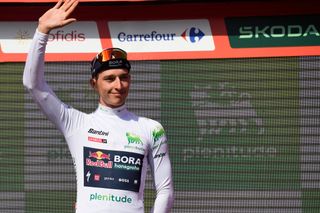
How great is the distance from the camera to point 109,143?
3.81 meters

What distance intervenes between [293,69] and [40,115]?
7.06 ft

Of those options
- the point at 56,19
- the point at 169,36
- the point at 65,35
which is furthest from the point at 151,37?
the point at 56,19

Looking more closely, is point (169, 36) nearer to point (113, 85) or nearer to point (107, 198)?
point (113, 85)

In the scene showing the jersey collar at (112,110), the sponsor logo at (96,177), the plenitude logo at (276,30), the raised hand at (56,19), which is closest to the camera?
the raised hand at (56,19)

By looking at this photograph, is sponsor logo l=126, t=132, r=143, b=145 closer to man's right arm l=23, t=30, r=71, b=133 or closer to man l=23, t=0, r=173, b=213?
man l=23, t=0, r=173, b=213

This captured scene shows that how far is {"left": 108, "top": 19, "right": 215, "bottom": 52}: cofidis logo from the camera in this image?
640 centimetres

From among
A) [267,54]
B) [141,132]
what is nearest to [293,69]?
[267,54]

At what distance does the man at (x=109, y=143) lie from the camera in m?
3.72

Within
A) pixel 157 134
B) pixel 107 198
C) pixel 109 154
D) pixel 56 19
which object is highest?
pixel 56 19

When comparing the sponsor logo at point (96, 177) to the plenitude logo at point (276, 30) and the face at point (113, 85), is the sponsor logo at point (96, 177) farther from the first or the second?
Result: the plenitude logo at point (276, 30)

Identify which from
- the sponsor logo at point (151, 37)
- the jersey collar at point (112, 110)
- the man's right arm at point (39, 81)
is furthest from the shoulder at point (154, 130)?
the sponsor logo at point (151, 37)

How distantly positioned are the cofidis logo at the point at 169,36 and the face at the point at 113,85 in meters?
2.60

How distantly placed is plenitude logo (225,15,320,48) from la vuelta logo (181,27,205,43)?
0.23 meters

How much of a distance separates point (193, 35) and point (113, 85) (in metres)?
2.73
